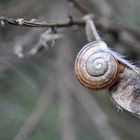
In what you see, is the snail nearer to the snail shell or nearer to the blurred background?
the snail shell

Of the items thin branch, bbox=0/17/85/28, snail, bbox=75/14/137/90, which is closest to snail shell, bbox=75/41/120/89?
snail, bbox=75/14/137/90

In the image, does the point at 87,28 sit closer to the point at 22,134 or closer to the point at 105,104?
the point at 22,134

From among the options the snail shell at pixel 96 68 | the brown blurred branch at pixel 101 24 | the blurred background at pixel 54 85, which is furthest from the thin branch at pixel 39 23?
the blurred background at pixel 54 85

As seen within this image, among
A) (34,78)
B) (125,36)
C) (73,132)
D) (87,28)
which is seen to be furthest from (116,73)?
(34,78)

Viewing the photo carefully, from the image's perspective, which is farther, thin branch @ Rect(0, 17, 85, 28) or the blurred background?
the blurred background

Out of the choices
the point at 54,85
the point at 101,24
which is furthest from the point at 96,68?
the point at 54,85

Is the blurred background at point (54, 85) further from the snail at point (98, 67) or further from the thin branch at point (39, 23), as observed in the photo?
the snail at point (98, 67)
